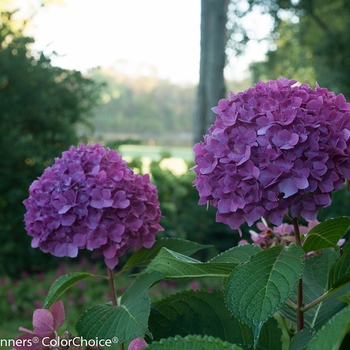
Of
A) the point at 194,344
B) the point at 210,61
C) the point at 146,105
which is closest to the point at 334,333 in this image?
the point at 194,344

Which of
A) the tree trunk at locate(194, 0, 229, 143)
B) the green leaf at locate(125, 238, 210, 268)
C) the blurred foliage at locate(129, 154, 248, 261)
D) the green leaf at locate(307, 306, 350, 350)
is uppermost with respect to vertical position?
the tree trunk at locate(194, 0, 229, 143)

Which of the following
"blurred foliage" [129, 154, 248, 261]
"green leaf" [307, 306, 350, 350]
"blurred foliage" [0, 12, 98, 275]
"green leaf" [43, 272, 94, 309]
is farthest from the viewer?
"blurred foliage" [129, 154, 248, 261]

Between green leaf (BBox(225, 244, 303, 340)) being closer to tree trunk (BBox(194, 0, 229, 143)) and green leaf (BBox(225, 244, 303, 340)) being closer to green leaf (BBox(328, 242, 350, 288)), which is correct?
green leaf (BBox(328, 242, 350, 288))

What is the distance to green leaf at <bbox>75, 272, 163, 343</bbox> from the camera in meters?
0.78

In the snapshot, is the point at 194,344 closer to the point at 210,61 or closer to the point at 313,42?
the point at 210,61

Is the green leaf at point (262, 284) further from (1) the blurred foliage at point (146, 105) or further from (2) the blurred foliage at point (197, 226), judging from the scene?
(1) the blurred foliage at point (146, 105)

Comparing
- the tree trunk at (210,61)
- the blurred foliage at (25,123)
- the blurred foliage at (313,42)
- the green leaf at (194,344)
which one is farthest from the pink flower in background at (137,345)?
the blurred foliage at (313,42)

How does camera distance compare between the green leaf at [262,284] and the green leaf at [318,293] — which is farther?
the green leaf at [318,293]

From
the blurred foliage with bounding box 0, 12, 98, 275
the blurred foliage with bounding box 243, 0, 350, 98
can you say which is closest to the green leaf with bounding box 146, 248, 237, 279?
the blurred foliage with bounding box 0, 12, 98, 275

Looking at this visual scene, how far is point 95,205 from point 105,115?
36.6 meters

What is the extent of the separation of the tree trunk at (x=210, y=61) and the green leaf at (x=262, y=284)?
666cm

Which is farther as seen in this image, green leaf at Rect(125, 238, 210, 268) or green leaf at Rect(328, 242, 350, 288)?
green leaf at Rect(125, 238, 210, 268)

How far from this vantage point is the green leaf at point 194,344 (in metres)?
0.48

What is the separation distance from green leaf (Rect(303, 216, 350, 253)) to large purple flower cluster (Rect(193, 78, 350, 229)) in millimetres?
46
